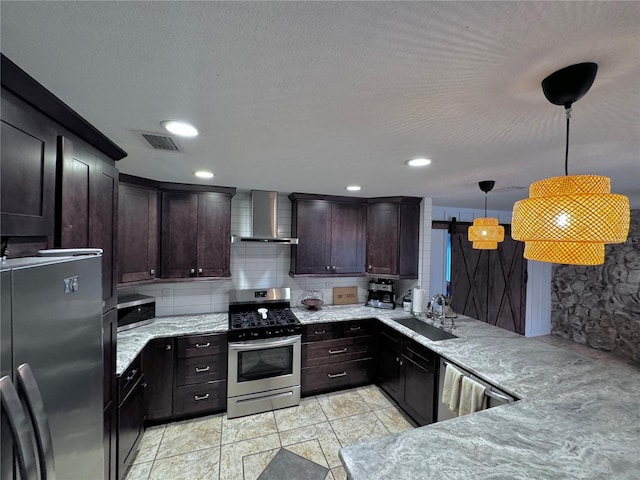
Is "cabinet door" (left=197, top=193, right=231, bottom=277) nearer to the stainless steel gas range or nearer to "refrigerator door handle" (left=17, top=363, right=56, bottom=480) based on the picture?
the stainless steel gas range

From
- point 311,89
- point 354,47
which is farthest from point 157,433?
point 354,47

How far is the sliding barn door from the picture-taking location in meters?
4.97

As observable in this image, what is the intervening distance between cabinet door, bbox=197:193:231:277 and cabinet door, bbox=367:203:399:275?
5.91 feet

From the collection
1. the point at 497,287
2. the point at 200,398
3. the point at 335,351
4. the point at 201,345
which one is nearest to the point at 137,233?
the point at 201,345

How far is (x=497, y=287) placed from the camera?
200 inches

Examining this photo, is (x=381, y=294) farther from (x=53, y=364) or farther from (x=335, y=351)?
(x=53, y=364)

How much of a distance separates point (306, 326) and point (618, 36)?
2.90m

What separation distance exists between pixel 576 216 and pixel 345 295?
2.97 meters

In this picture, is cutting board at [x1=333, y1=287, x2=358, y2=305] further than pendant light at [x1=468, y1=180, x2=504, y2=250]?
Yes

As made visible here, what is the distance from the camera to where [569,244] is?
3.55ft

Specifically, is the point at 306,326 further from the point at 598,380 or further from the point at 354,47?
the point at 354,47

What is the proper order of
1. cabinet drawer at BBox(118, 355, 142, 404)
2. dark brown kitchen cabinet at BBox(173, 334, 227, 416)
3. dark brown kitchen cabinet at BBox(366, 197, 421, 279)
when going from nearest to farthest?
1. cabinet drawer at BBox(118, 355, 142, 404)
2. dark brown kitchen cabinet at BBox(173, 334, 227, 416)
3. dark brown kitchen cabinet at BBox(366, 197, 421, 279)

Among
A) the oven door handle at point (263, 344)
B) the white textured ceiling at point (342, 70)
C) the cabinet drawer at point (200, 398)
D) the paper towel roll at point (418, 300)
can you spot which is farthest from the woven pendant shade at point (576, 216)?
the cabinet drawer at point (200, 398)

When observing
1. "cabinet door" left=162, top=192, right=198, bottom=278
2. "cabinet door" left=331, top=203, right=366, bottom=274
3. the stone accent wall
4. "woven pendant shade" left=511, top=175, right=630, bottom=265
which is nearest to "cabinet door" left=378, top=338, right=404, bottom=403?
"cabinet door" left=331, top=203, right=366, bottom=274
